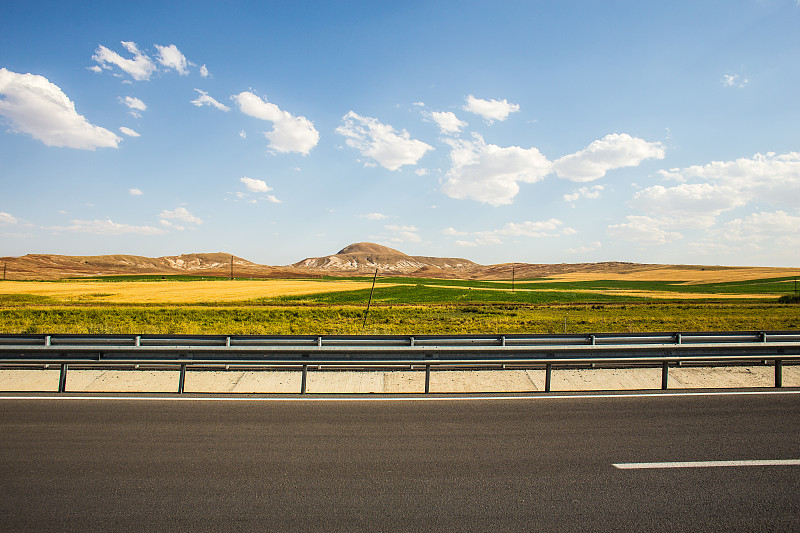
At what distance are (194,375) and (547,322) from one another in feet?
69.3

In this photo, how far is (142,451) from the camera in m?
5.32

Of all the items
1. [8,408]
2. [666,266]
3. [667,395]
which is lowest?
[8,408]

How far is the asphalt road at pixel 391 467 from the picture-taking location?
3.88 m

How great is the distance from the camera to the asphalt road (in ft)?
12.7

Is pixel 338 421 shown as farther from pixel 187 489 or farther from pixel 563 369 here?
pixel 563 369

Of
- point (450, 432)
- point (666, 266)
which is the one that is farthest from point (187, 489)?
point (666, 266)

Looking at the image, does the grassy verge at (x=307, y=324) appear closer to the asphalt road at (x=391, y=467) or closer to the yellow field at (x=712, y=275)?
the asphalt road at (x=391, y=467)

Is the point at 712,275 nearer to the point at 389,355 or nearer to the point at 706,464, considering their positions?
the point at 389,355

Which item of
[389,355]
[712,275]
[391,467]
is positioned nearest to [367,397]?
[389,355]

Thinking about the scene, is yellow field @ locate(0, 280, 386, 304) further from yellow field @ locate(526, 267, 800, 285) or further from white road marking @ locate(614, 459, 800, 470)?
yellow field @ locate(526, 267, 800, 285)

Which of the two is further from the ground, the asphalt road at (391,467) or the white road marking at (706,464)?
the white road marking at (706,464)

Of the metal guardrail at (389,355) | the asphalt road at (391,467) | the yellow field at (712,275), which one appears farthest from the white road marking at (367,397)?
the yellow field at (712,275)

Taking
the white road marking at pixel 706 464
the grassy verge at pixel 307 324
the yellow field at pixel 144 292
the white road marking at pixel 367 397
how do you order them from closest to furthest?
the white road marking at pixel 706 464
the white road marking at pixel 367 397
the grassy verge at pixel 307 324
the yellow field at pixel 144 292

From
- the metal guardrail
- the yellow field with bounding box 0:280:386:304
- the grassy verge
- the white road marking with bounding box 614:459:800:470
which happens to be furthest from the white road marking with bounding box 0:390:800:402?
the yellow field with bounding box 0:280:386:304
